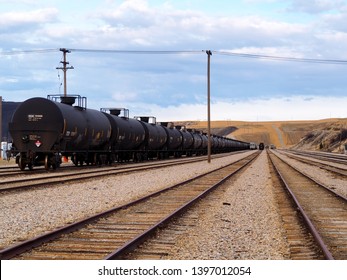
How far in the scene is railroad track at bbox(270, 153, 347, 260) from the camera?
8734 millimetres

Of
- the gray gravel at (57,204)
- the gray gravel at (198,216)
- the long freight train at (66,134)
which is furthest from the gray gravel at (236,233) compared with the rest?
the long freight train at (66,134)

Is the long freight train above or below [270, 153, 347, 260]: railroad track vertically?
above

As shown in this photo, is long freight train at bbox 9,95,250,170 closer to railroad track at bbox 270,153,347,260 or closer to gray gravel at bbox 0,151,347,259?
gray gravel at bbox 0,151,347,259

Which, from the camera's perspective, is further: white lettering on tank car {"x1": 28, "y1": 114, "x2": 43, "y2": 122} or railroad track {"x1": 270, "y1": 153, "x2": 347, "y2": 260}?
white lettering on tank car {"x1": 28, "y1": 114, "x2": 43, "y2": 122}

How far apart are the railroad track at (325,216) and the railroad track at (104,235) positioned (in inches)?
112

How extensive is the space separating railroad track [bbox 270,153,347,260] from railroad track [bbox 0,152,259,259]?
9.34ft

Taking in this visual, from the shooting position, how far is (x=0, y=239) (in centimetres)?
947

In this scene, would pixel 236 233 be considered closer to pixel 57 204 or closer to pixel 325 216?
pixel 325 216

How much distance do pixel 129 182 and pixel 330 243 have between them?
13971 mm

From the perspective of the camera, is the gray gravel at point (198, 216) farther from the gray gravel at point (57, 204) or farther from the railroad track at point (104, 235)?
the railroad track at point (104, 235)

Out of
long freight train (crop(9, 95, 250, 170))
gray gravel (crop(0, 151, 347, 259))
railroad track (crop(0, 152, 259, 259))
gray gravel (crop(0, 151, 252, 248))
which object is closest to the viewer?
railroad track (crop(0, 152, 259, 259))

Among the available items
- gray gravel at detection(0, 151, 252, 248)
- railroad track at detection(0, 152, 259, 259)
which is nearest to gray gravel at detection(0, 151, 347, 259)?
gray gravel at detection(0, 151, 252, 248)
